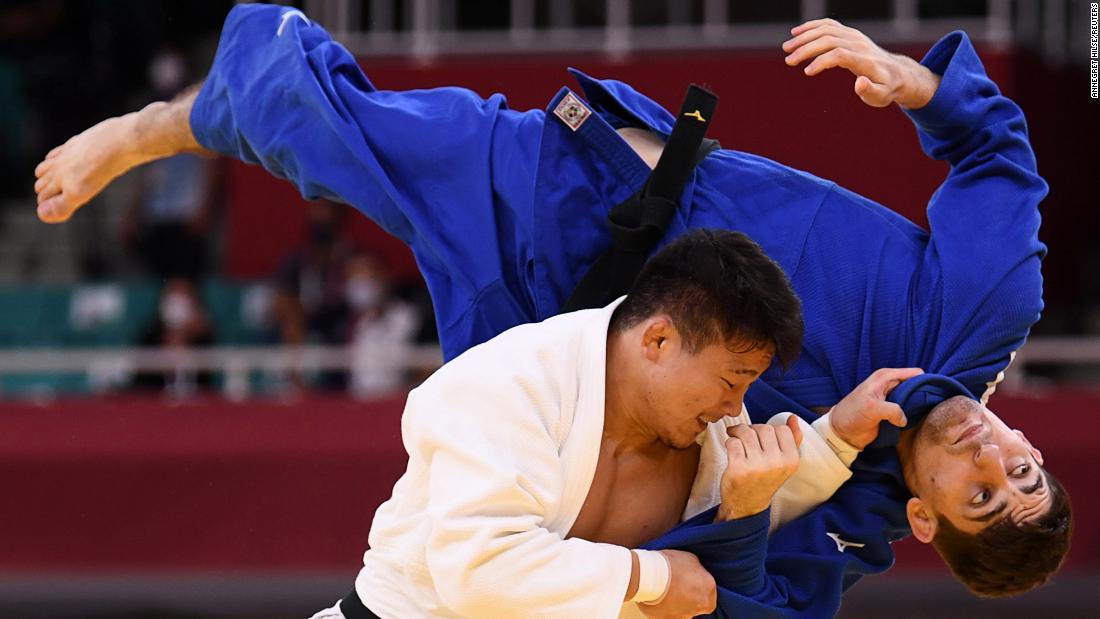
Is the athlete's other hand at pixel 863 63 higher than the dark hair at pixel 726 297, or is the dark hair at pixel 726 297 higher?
the athlete's other hand at pixel 863 63

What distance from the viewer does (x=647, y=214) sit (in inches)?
108

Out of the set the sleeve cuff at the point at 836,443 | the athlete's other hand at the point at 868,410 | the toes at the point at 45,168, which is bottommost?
the sleeve cuff at the point at 836,443

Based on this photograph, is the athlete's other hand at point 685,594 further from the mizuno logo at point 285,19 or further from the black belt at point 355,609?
the mizuno logo at point 285,19

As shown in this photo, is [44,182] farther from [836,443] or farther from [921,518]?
[921,518]

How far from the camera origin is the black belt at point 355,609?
2513 millimetres

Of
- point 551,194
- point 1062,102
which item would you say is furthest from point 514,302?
point 1062,102

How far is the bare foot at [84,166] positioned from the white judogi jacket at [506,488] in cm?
123

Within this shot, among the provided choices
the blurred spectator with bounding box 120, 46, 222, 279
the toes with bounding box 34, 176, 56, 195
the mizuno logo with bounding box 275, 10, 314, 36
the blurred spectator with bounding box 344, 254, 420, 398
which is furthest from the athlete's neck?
the blurred spectator with bounding box 120, 46, 222, 279

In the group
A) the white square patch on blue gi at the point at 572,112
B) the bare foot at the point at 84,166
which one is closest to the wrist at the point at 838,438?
the white square patch on blue gi at the point at 572,112

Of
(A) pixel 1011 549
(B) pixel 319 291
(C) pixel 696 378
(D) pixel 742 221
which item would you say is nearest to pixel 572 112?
(D) pixel 742 221

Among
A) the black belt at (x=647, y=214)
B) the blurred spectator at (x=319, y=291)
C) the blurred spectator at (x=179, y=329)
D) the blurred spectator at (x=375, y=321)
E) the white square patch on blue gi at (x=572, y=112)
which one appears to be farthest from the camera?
the blurred spectator at (x=179, y=329)

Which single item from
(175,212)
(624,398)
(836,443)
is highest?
(624,398)

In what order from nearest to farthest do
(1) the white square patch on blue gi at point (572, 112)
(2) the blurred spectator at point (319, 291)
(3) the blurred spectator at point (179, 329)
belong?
(1) the white square patch on blue gi at point (572, 112)
(2) the blurred spectator at point (319, 291)
(3) the blurred spectator at point (179, 329)

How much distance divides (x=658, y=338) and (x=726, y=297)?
13 centimetres
